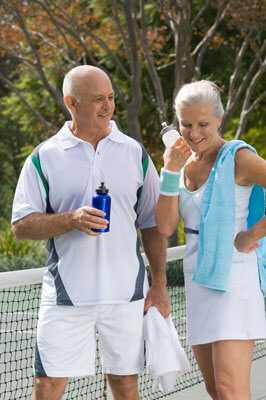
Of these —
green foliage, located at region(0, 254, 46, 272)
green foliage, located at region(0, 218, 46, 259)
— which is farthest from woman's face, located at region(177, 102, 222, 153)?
green foliage, located at region(0, 218, 46, 259)

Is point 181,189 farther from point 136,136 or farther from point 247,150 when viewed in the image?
point 136,136

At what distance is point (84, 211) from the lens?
3.83 meters

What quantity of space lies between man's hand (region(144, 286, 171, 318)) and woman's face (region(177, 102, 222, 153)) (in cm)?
80

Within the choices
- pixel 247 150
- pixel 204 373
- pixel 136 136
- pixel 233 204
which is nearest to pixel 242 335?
pixel 204 373

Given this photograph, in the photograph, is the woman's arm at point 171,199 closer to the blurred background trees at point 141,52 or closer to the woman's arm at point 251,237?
the woman's arm at point 251,237

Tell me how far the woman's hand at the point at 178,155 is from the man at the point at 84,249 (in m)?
0.29

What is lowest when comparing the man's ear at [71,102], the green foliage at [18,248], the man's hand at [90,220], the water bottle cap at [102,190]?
the man's hand at [90,220]

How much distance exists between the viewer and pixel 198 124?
3939 millimetres

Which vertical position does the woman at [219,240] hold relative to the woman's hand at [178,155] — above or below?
below

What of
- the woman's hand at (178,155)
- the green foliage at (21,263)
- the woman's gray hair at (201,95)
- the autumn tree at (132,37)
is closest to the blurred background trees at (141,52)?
the autumn tree at (132,37)

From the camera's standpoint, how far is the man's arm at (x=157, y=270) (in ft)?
14.1

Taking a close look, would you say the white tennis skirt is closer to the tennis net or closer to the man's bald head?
the man's bald head

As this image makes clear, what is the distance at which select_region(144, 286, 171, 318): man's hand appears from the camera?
429cm

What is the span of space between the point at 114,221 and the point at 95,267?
247mm
